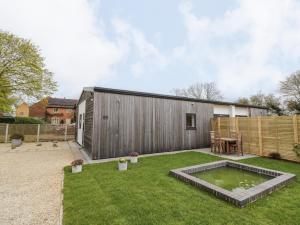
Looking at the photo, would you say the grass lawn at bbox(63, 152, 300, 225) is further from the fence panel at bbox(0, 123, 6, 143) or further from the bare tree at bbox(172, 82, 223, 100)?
the bare tree at bbox(172, 82, 223, 100)

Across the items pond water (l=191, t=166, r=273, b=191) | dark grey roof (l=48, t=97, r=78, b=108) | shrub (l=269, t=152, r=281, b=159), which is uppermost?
dark grey roof (l=48, t=97, r=78, b=108)

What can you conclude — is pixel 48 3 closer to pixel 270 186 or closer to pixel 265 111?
pixel 270 186

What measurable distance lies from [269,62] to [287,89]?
6.97 metres

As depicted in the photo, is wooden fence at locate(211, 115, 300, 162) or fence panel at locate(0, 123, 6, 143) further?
fence panel at locate(0, 123, 6, 143)

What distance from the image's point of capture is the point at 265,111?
49.2 ft

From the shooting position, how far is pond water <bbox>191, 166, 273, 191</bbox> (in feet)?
14.3

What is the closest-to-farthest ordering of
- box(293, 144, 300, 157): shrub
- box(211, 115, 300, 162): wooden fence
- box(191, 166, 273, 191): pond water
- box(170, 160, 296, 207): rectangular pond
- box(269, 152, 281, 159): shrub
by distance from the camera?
box(170, 160, 296, 207): rectangular pond, box(191, 166, 273, 191): pond water, box(293, 144, 300, 157): shrub, box(211, 115, 300, 162): wooden fence, box(269, 152, 281, 159): shrub

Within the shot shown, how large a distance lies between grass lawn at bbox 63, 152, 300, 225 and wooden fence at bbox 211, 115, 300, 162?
322cm

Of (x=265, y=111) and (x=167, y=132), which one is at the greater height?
(x=265, y=111)

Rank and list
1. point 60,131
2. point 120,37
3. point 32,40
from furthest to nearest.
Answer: point 60,131, point 32,40, point 120,37

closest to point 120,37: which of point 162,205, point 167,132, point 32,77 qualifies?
point 167,132

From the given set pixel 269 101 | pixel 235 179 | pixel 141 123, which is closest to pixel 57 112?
pixel 141 123

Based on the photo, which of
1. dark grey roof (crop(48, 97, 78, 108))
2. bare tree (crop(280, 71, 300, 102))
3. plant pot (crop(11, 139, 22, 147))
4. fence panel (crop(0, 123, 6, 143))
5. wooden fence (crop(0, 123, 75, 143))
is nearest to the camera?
plant pot (crop(11, 139, 22, 147))

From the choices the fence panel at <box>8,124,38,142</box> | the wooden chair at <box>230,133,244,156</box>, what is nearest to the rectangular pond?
the wooden chair at <box>230,133,244,156</box>
